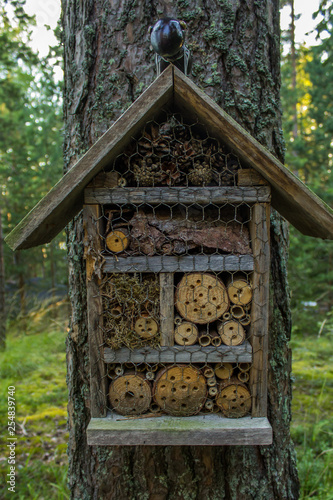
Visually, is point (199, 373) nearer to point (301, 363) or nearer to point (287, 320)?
point (287, 320)

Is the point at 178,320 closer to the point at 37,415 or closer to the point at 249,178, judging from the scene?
the point at 249,178

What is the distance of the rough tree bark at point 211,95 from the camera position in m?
1.64

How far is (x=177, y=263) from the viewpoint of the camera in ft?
4.15

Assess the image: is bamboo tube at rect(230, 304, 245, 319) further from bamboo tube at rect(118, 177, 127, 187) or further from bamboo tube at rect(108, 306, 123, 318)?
bamboo tube at rect(118, 177, 127, 187)

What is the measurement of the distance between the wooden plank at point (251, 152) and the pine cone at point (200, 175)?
0.12m

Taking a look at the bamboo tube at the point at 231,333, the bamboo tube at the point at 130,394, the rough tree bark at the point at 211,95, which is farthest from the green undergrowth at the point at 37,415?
the bamboo tube at the point at 231,333

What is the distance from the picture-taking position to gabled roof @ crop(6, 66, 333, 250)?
1155 millimetres

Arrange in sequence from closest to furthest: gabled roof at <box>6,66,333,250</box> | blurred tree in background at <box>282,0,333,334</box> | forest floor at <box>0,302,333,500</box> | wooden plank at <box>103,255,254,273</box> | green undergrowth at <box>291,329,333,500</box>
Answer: gabled roof at <box>6,66,333,250</box> → wooden plank at <box>103,255,254,273</box> → green undergrowth at <box>291,329,333,500</box> → forest floor at <box>0,302,333,500</box> → blurred tree in background at <box>282,0,333,334</box>

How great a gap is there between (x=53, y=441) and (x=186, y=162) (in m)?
→ 2.99

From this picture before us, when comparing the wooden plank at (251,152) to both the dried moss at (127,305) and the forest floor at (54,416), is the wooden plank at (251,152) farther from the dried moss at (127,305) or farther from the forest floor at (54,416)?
the forest floor at (54,416)

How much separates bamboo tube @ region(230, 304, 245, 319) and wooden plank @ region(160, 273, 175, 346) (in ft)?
0.75

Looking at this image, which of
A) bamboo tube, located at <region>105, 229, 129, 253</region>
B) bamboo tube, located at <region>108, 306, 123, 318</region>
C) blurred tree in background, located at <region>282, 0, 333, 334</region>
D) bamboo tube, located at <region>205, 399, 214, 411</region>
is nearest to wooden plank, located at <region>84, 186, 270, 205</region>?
bamboo tube, located at <region>105, 229, 129, 253</region>

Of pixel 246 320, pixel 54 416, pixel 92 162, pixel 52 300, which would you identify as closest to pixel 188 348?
pixel 246 320

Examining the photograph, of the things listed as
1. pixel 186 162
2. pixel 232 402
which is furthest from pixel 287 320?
pixel 186 162
